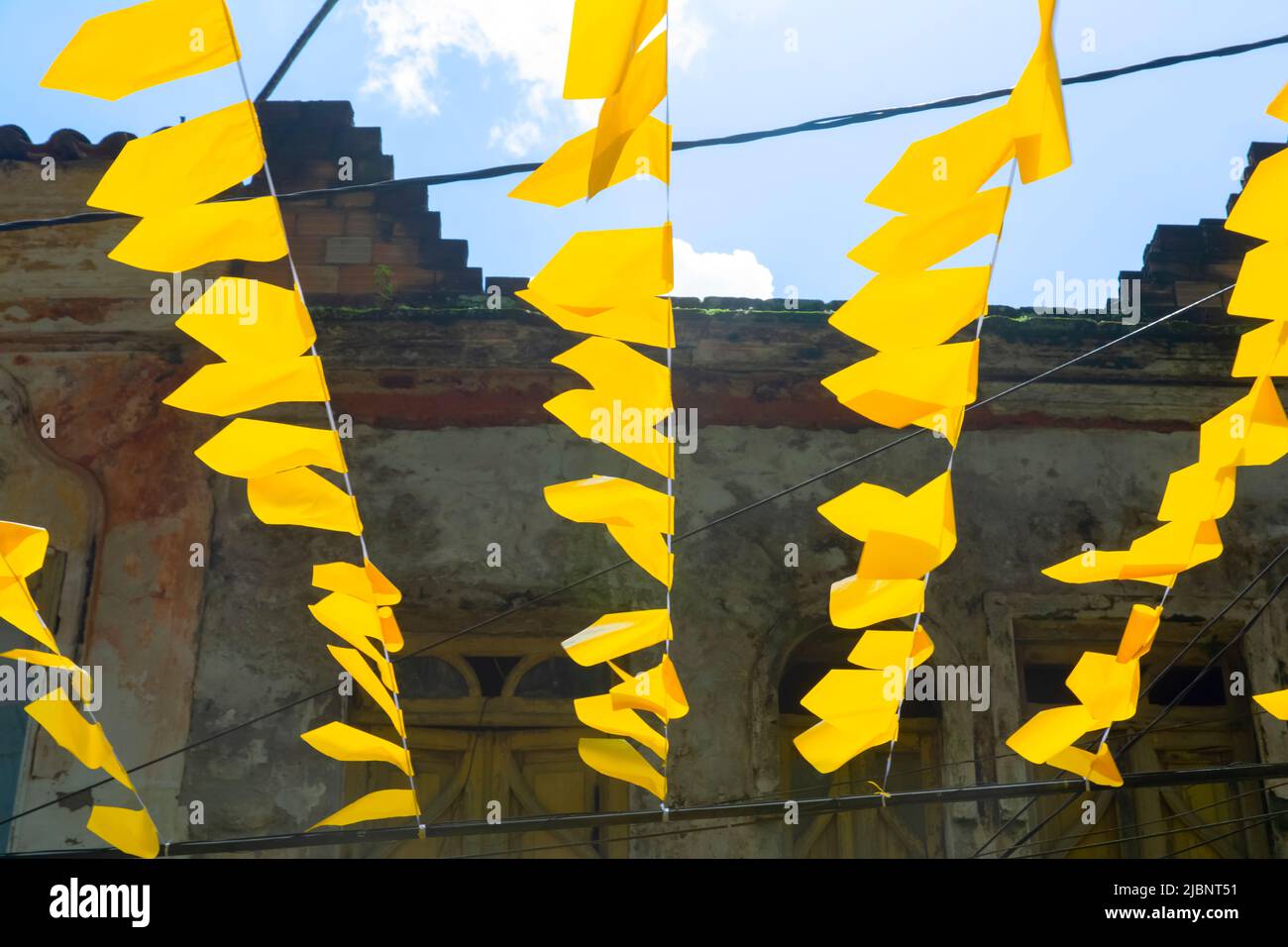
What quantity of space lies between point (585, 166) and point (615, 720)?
187cm

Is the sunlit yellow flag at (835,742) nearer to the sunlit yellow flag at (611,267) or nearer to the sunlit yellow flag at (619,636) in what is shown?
the sunlit yellow flag at (619,636)

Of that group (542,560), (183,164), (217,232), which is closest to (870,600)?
(217,232)

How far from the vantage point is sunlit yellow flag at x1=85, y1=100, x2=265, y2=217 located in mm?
2656

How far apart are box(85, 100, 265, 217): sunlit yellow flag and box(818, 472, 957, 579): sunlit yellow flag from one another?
5.04 feet

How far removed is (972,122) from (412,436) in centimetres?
372

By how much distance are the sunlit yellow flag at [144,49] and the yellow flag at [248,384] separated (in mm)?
744

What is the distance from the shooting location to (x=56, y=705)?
144 inches

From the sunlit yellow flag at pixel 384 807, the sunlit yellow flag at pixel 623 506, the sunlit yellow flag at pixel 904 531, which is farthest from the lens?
the sunlit yellow flag at pixel 384 807

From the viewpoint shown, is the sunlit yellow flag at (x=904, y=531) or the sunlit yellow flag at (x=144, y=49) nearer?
the sunlit yellow flag at (x=144, y=49)

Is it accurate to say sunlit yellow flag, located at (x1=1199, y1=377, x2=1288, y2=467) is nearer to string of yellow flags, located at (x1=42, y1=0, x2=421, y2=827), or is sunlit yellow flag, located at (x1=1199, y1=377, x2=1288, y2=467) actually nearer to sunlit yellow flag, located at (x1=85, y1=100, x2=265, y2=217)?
string of yellow flags, located at (x1=42, y1=0, x2=421, y2=827)

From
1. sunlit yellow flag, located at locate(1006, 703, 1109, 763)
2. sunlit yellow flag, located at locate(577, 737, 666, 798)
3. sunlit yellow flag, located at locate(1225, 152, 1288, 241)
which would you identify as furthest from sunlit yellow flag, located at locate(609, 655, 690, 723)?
sunlit yellow flag, located at locate(1225, 152, 1288, 241)

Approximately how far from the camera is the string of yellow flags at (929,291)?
261cm

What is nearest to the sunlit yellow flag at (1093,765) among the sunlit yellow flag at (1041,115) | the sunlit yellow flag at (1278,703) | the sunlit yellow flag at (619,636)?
the sunlit yellow flag at (1278,703)
